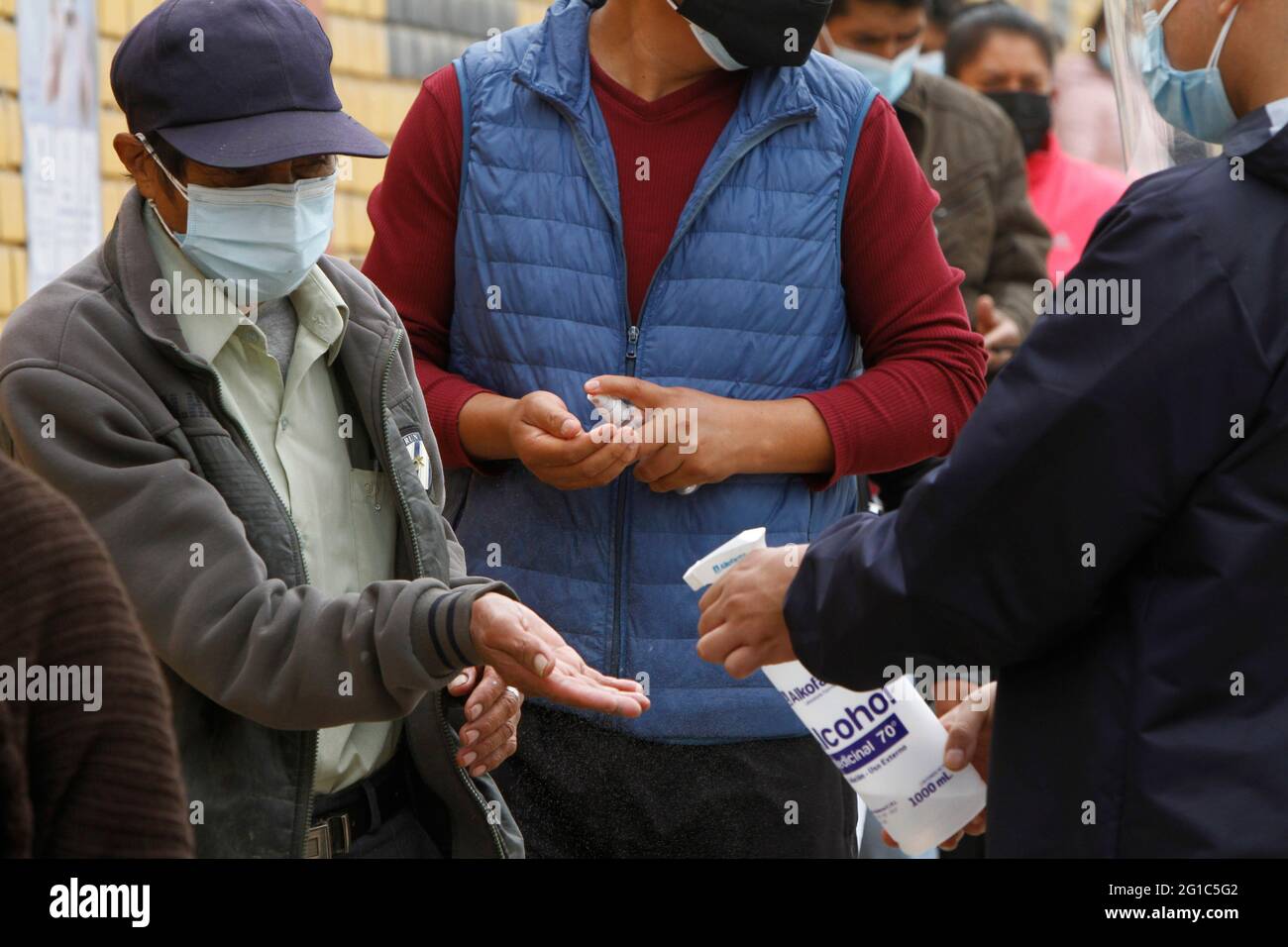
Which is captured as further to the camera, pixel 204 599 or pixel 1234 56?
pixel 204 599

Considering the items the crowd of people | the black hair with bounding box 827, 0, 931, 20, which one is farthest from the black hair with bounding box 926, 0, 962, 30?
the crowd of people

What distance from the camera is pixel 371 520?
2.61 metres

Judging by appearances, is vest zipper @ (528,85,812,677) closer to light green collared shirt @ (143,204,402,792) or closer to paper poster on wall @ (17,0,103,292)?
light green collared shirt @ (143,204,402,792)

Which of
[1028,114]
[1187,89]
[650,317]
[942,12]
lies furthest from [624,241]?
[942,12]

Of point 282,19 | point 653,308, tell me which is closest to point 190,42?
point 282,19

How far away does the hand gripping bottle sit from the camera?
8.33ft

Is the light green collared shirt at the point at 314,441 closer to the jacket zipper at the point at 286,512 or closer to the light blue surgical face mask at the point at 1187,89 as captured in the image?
the jacket zipper at the point at 286,512

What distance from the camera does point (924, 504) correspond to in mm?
2078

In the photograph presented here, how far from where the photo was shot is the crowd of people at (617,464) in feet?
6.34

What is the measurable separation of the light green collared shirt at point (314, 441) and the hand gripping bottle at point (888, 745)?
46 centimetres

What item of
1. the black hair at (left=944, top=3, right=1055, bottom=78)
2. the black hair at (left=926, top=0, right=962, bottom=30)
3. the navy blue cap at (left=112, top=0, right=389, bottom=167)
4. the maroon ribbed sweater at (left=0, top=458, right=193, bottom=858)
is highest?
the black hair at (left=926, top=0, right=962, bottom=30)

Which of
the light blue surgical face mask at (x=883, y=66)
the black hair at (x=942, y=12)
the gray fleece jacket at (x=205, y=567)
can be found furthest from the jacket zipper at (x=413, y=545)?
the black hair at (x=942, y=12)

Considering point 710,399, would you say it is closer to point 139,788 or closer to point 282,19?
point 282,19
